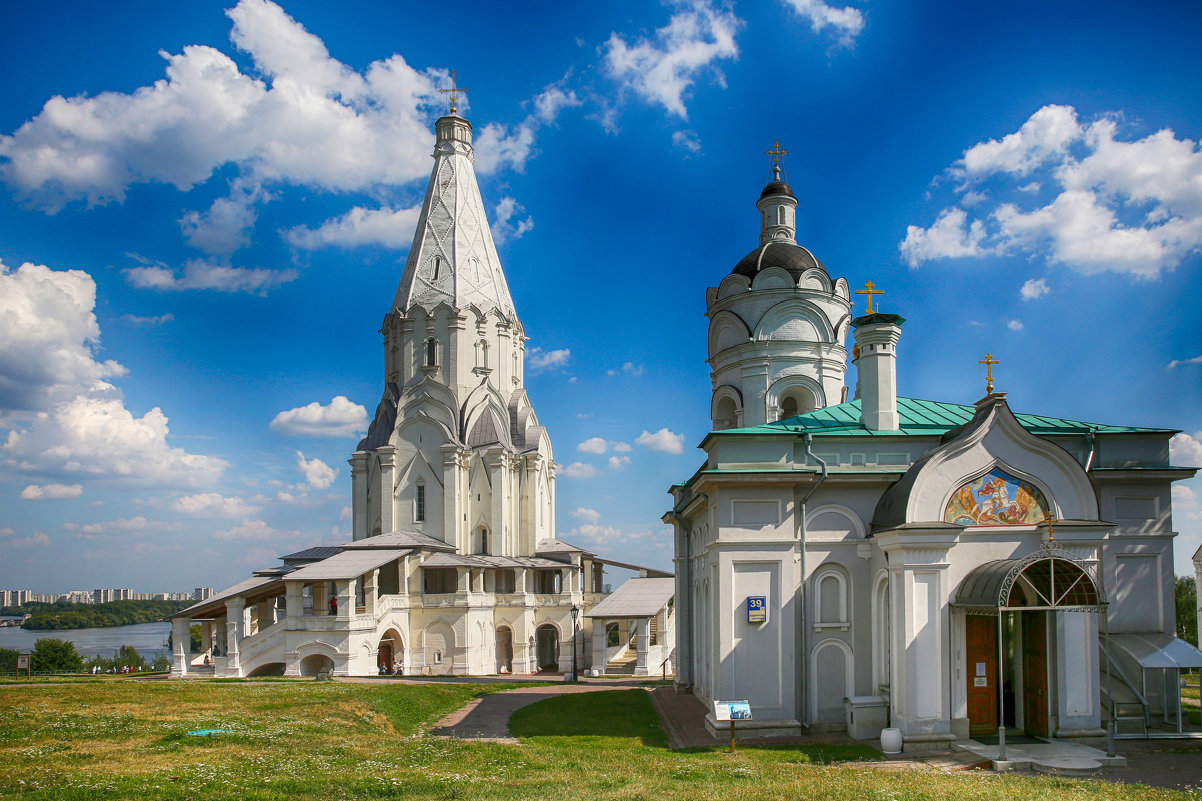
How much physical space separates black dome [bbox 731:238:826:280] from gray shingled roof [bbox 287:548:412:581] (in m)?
17.7

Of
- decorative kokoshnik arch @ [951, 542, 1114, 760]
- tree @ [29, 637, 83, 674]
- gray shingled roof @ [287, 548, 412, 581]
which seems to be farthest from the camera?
tree @ [29, 637, 83, 674]

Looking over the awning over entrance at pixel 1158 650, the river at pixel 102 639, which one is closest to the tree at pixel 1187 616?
the awning over entrance at pixel 1158 650

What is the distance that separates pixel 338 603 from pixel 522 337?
1890cm

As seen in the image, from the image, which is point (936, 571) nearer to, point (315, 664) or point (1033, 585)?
point (1033, 585)

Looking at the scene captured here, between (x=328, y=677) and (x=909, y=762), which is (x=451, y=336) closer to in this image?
(x=328, y=677)

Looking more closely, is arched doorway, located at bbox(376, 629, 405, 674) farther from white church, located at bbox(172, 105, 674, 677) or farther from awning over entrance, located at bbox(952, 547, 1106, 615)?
awning over entrance, located at bbox(952, 547, 1106, 615)

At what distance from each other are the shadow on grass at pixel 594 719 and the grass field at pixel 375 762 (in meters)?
0.10

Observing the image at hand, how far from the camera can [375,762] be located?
1251 cm

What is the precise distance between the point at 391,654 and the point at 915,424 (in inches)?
1048

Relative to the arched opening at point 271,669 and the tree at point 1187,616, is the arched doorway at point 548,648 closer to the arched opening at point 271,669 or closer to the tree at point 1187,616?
the arched opening at point 271,669

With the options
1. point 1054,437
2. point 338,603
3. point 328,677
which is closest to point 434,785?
point 1054,437

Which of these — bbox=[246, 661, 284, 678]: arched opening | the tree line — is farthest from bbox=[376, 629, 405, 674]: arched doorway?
the tree line

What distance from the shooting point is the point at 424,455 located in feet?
135

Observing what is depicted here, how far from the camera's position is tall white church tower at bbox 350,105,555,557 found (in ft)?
134
